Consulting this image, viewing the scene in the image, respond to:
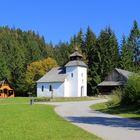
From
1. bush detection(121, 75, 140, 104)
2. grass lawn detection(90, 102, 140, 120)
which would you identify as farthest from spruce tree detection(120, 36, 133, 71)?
grass lawn detection(90, 102, 140, 120)

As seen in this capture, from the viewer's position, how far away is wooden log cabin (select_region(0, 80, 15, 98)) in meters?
98.4

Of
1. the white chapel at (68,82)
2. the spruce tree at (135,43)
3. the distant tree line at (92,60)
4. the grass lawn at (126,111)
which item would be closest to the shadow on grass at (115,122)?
the grass lawn at (126,111)

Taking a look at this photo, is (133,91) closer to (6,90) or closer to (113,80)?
(113,80)

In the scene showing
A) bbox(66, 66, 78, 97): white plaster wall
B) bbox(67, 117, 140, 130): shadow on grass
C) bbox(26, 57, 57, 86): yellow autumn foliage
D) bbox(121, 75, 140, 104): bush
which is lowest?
bbox(67, 117, 140, 130): shadow on grass

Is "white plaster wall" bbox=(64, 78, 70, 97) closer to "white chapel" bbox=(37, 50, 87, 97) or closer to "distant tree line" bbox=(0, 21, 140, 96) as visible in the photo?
"white chapel" bbox=(37, 50, 87, 97)

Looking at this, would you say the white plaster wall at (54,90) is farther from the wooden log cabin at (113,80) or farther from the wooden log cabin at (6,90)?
the wooden log cabin at (6,90)

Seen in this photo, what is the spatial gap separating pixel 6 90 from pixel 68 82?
2146cm

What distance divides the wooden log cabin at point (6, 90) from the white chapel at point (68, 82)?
1476 centimetres

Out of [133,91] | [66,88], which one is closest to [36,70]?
[66,88]

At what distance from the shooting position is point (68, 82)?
8531cm

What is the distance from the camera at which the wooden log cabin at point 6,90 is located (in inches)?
3874

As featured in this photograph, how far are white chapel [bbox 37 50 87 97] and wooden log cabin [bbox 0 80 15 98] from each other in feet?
48.4

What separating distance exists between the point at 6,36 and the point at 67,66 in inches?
3184

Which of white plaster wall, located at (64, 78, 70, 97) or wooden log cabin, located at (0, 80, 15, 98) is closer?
white plaster wall, located at (64, 78, 70, 97)
